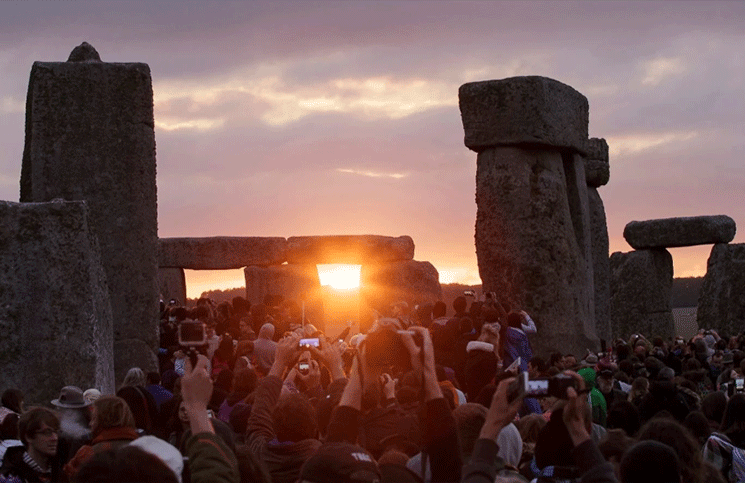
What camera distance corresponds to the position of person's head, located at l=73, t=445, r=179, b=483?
9.61 feet

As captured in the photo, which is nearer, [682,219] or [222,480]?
[222,480]

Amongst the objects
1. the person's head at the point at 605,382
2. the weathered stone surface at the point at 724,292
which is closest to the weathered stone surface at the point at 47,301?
the person's head at the point at 605,382

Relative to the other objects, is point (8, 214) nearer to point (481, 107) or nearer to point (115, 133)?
point (115, 133)

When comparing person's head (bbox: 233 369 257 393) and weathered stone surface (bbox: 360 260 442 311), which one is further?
weathered stone surface (bbox: 360 260 442 311)

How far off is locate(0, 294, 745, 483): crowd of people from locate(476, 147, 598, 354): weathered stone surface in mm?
3135

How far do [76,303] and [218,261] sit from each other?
18.5m

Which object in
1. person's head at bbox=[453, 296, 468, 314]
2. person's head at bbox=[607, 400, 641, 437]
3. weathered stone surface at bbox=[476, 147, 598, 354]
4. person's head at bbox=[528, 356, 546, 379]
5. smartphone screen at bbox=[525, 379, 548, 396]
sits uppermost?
weathered stone surface at bbox=[476, 147, 598, 354]

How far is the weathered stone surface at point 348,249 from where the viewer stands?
27797 millimetres

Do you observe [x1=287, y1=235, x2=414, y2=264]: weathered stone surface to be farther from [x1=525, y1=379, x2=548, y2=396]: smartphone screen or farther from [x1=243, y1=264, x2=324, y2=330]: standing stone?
[x1=525, y1=379, x2=548, y2=396]: smartphone screen

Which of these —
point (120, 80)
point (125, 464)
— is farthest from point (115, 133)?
point (125, 464)

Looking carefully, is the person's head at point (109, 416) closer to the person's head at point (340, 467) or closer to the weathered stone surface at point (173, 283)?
the person's head at point (340, 467)

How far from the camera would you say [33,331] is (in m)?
8.70

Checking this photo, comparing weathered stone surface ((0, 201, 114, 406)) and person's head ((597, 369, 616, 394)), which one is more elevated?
weathered stone surface ((0, 201, 114, 406))

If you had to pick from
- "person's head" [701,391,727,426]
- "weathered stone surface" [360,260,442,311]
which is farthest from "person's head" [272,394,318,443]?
"weathered stone surface" [360,260,442,311]
